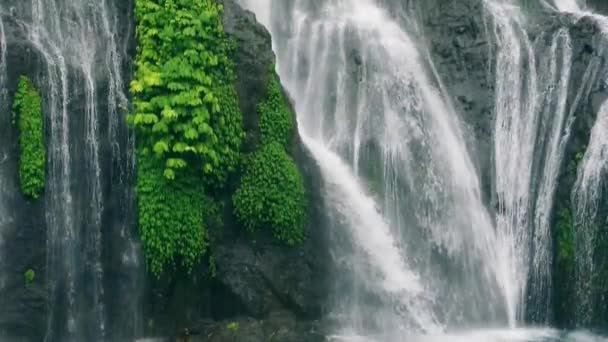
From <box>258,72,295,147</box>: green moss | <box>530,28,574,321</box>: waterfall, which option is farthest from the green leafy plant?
<box>530,28,574,321</box>: waterfall

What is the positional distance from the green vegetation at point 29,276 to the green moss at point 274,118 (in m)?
4.48

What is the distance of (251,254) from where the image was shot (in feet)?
49.8

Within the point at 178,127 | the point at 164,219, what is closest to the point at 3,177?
the point at 164,219

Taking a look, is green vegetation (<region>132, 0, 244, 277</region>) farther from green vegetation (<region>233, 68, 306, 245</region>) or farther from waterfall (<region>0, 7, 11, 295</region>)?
waterfall (<region>0, 7, 11, 295</region>)

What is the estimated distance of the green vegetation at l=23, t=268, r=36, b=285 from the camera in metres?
14.1

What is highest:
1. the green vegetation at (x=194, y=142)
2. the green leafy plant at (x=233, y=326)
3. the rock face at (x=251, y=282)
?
the green vegetation at (x=194, y=142)

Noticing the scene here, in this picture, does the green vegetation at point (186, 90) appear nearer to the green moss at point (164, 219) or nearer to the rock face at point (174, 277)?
the green moss at point (164, 219)

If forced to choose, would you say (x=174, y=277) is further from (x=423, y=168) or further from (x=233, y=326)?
(x=423, y=168)

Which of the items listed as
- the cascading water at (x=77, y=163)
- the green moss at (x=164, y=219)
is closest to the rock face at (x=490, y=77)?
the green moss at (x=164, y=219)

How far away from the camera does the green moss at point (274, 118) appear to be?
15.5 metres

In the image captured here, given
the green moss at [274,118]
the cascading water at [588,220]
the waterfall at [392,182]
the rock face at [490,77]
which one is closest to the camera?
the green moss at [274,118]

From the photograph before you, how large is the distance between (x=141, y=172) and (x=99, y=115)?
1229mm

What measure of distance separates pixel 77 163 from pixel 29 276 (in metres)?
2.02

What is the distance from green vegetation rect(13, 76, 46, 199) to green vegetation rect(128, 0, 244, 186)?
1.53 m
